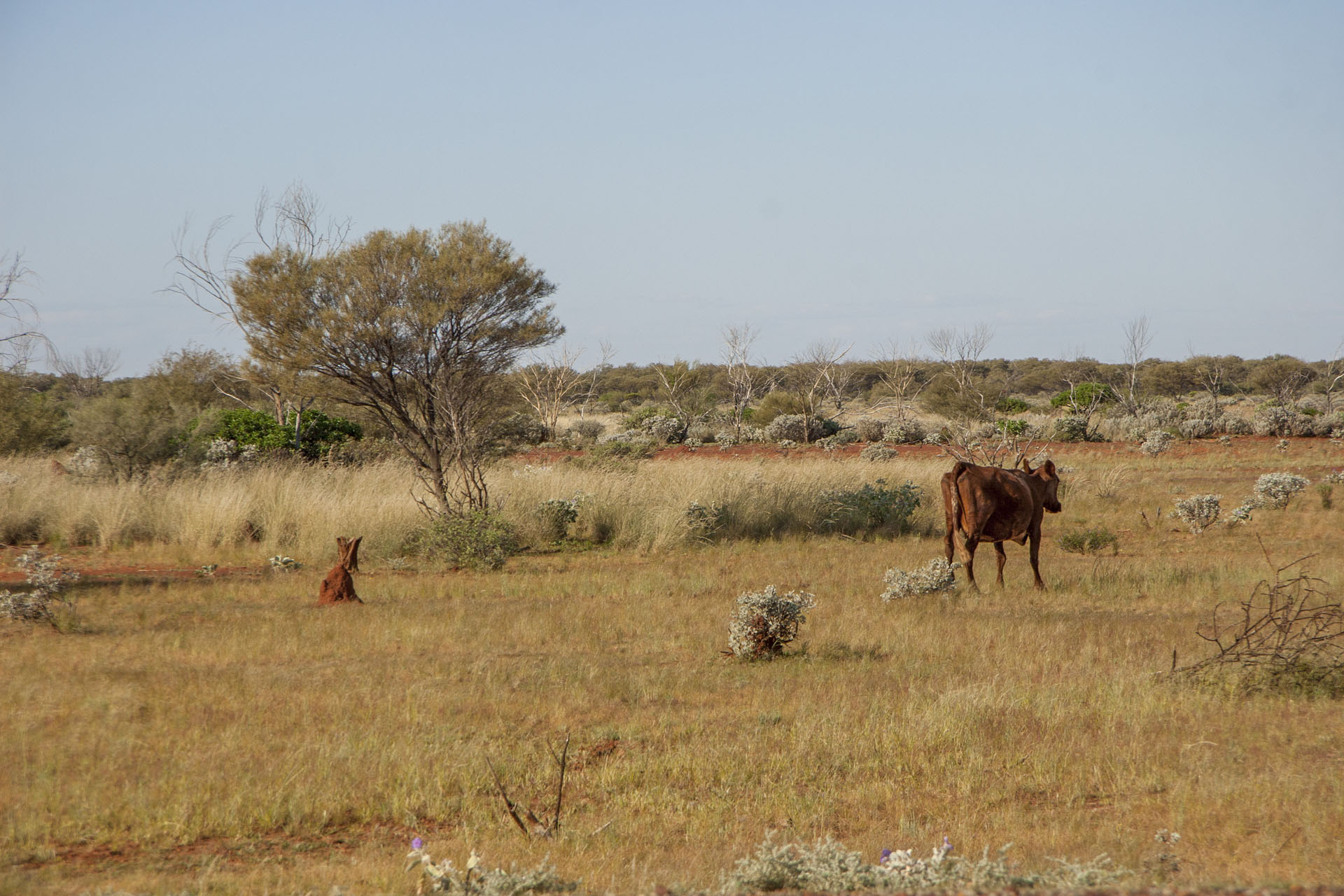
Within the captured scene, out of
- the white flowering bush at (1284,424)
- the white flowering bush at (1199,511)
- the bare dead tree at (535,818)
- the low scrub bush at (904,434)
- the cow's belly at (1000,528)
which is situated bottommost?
the bare dead tree at (535,818)

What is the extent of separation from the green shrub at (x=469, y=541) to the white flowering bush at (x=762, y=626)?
19.3ft

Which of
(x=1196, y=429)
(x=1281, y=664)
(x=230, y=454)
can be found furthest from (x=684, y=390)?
(x=1281, y=664)

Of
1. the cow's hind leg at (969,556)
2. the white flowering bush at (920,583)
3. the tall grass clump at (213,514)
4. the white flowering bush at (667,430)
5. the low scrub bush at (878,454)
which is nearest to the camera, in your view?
the white flowering bush at (920,583)

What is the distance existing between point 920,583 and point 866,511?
619 centimetres

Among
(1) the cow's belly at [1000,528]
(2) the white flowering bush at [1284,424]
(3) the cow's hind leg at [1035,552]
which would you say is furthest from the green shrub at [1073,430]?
(1) the cow's belly at [1000,528]

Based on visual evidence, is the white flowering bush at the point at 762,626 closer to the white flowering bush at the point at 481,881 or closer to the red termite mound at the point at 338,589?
the white flowering bush at the point at 481,881

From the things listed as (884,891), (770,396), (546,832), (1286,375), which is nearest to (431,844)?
(546,832)

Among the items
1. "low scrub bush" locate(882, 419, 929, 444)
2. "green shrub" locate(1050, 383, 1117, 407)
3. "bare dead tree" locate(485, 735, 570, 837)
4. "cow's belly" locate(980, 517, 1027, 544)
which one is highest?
"green shrub" locate(1050, 383, 1117, 407)

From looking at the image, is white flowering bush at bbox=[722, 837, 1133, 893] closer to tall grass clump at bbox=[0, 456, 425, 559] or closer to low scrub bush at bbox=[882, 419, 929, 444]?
tall grass clump at bbox=[0, 456, 425, 559]

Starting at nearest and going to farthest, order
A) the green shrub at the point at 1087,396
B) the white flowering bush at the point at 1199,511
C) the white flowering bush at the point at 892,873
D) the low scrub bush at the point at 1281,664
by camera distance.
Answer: the white flowering bush at the point at 892,873 < the low scrub bush at the point at 1281,664 < the white flowering bush at the point at 1199,511 < the green shrub at the point at 1087,396

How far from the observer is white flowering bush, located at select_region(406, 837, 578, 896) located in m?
3.77

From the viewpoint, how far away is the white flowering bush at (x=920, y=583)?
34.4 feet

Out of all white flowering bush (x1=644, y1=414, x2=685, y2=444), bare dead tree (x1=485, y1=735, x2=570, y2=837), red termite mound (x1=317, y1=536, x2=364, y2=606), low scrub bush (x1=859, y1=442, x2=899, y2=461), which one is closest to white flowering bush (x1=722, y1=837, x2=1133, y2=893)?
bare dead tree (x1=485, y1=735, x2=570, y2=837)

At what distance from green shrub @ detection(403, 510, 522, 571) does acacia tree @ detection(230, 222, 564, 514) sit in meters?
0.60
